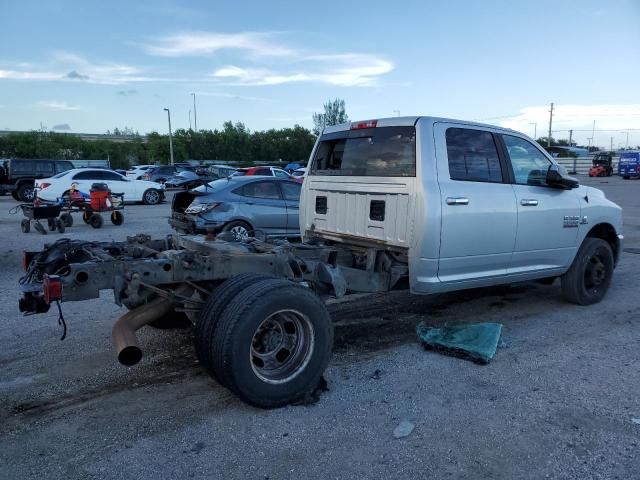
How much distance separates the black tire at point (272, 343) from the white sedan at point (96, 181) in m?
17.3

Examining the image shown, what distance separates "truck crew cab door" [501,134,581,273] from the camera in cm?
559

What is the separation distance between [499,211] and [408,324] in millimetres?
1509

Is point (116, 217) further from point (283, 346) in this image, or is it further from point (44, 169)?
point (283, 346)

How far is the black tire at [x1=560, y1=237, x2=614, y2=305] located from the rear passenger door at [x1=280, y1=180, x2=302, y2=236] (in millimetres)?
6186

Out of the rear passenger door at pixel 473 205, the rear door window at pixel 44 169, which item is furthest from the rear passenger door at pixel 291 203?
the rear door window at pixel 44 169

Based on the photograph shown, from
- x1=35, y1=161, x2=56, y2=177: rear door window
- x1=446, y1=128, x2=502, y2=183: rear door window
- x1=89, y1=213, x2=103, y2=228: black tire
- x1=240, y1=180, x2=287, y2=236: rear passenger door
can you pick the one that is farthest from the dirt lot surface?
x1=35, y1=161, x2=56, y2=177: rear door window

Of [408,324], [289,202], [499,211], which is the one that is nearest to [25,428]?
[408,324]

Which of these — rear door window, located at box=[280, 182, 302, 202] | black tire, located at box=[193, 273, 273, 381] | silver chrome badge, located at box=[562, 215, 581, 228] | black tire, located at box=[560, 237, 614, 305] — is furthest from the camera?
rear door window, located at box=[280, 182, 302, 202]

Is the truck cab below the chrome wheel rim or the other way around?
the other way around

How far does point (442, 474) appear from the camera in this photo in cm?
310

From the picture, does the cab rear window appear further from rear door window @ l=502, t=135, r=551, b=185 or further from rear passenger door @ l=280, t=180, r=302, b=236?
rear passenger door @ l=280, t=180, r=302, b=236

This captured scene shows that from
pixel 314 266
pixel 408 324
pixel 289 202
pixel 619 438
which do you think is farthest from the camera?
pixel 289 202

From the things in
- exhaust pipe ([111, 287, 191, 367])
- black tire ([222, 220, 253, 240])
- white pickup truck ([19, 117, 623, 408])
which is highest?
white pickup truck ([19, 117, 623, 408])

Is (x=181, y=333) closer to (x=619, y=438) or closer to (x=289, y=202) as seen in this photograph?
(x=619, y=438)
